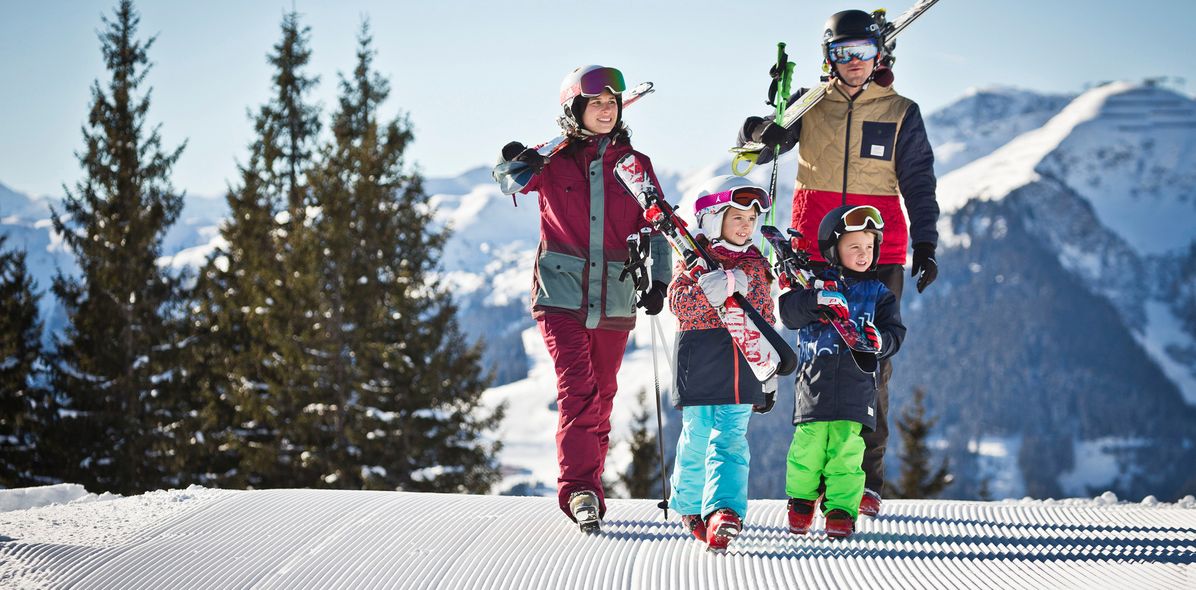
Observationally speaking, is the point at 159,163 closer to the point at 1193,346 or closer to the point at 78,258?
the point at 78,258

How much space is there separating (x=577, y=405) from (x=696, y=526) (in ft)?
2.72

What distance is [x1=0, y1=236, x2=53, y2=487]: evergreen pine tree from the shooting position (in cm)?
1900

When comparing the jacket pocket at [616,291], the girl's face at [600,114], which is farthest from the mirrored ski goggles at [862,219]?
the girl's face at [600,114]

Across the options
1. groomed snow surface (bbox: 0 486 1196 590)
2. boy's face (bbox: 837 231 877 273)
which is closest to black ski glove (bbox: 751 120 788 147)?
boy's face (bbox: 837 231 877 273)

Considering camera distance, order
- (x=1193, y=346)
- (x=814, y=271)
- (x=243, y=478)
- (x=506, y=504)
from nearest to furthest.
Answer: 1. (x=814, y=271)
2. (x=506, y=504)
3. (x=243, y=478)
4. (x=1193, y=346)

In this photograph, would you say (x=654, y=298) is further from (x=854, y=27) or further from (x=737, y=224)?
(x=854, y=27)

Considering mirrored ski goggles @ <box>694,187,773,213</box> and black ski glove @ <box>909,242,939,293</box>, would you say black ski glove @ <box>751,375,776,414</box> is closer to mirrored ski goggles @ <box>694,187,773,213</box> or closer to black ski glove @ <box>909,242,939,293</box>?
mirrored ski goggles @ <box>694,187,773,213</box>

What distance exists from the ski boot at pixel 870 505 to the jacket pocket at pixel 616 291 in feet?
5.30

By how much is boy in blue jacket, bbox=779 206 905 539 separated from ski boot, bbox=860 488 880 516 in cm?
57

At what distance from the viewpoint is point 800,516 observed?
4.50 metres

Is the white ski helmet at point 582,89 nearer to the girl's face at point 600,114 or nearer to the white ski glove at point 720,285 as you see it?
the girl's face at point 600,114

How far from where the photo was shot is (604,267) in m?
4.89

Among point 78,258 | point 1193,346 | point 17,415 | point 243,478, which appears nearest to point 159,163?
point 78,258

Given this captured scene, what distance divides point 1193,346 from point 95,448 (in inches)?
8318
